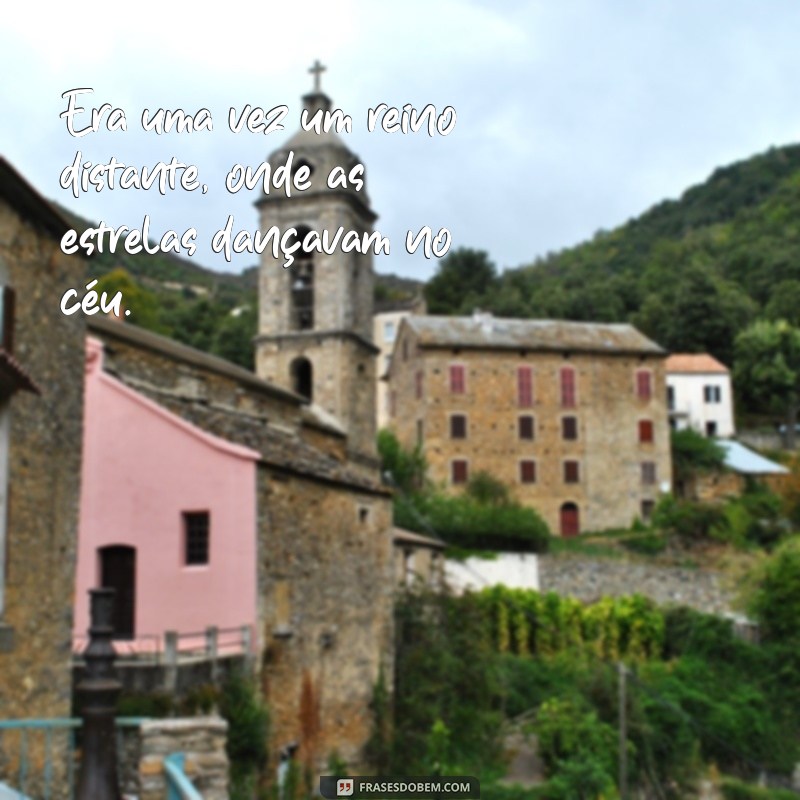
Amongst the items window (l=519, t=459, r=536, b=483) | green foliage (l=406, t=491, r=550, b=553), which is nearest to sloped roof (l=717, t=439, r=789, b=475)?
window (l=519, t=459, r=536, b=483)

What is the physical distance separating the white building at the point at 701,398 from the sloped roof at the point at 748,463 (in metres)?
3.41

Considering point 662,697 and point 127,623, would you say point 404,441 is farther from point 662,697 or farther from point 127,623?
point 127,623

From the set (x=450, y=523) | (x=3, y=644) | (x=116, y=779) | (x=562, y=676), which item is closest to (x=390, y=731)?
(x=562, y=676)

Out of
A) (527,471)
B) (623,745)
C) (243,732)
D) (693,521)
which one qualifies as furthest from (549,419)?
(243,732)

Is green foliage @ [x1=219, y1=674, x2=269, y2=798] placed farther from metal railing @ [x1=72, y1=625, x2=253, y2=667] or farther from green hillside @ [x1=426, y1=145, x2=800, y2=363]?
green hillside @ [x1=426, y1=145, x2=800, y2=363]

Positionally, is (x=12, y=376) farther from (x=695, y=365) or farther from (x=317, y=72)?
(x=695, y=365)

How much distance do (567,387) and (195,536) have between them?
95.7 ft

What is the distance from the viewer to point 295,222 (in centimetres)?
2959

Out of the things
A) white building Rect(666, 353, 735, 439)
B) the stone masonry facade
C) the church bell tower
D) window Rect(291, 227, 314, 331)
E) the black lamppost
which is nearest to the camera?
the black lamppost

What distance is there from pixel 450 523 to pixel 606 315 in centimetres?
2979

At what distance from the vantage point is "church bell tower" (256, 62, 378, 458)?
2858 cm

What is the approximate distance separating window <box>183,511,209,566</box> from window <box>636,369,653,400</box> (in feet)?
100

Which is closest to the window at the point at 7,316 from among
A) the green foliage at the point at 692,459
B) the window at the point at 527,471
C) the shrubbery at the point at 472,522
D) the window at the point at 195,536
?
the window at the point at 195,536

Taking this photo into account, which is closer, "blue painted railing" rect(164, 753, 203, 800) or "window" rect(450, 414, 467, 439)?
"blue painted railing" rect(164, 753, 203, 800)
